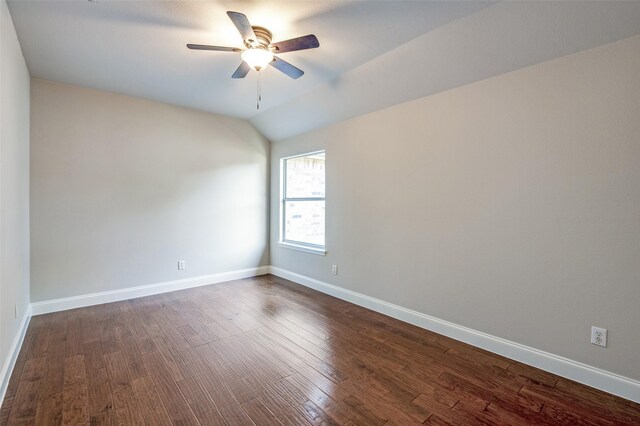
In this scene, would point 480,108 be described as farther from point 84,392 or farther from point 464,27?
point 84,392

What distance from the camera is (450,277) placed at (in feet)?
9.05

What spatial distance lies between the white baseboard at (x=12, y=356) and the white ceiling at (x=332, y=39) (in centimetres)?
248

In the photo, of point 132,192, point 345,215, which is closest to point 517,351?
point 345,215

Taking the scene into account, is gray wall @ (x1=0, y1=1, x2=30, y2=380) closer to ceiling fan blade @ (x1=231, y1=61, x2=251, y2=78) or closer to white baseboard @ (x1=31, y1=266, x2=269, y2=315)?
white baseboard @ (x1=31, y1=266, x2=269, y2=315)

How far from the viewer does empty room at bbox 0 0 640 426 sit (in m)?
1.88

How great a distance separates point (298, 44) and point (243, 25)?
1.29ft

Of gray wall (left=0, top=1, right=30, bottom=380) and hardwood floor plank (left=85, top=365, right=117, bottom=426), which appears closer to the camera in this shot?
hardwood floor plank (left=85, top=365, right=117, bottom=426)

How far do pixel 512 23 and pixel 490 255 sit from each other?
1.75 metres

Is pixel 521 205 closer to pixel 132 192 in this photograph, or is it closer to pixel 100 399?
pixel 100 399

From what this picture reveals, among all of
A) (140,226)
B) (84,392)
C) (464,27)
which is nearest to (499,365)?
(464,27)

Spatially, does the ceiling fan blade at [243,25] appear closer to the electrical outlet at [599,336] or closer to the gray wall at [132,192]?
the gray wall at [132,192]

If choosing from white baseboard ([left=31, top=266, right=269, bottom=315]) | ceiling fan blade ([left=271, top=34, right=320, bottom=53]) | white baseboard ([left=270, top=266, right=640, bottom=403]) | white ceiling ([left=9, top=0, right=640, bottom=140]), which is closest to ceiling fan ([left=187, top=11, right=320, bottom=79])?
ceiling fan blade ([left=271, top=34, right=320, bottom=53])

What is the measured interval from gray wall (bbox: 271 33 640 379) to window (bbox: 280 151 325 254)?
37.2 inches

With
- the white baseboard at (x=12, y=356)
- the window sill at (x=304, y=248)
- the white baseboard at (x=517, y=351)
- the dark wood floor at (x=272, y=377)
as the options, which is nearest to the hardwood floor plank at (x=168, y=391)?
the dark wood floor at (x=272, y=377)
